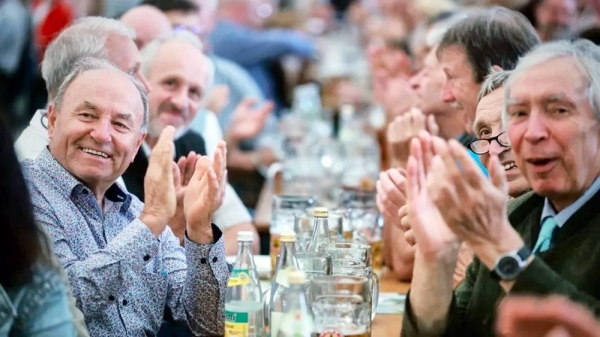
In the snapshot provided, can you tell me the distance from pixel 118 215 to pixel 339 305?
0.78 meters

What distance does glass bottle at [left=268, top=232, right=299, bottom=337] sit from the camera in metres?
1.88

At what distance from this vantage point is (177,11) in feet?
14.0

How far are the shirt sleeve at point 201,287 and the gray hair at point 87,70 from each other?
13.8 inches

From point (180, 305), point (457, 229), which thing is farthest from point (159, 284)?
point (457, 229)

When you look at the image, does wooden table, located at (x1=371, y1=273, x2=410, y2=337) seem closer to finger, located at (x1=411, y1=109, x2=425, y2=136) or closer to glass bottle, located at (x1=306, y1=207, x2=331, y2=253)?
glass bottle, located at (x1=306, y1=207, x2=331, y2=253)

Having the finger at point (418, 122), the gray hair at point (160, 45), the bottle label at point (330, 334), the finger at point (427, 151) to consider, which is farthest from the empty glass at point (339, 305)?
the gray hair at point (160, 45)

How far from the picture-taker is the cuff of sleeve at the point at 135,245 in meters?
2.10

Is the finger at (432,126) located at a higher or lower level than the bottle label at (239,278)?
higher

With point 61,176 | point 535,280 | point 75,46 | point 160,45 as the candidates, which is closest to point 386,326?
point 535,280

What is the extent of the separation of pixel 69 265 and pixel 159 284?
0.26 meters

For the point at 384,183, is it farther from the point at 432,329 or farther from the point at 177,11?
the point at 177,11

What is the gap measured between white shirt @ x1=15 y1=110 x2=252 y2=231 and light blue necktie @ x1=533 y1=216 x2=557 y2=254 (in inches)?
31.7

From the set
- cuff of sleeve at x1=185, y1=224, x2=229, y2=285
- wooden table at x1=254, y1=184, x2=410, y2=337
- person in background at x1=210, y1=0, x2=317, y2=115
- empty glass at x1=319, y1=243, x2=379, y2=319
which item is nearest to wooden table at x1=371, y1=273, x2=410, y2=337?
wooden table at x1=254, y1=184, x2=410, y2=337

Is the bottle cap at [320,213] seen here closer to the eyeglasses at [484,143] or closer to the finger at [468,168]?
the eyeglasses at [484,143]
